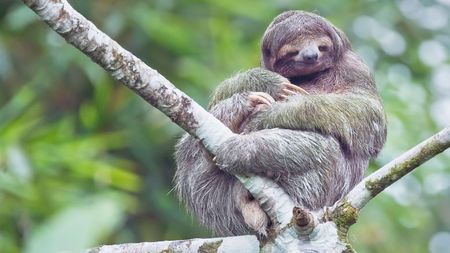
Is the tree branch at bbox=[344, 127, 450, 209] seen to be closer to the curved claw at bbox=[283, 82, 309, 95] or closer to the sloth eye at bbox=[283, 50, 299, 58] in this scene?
the curved claw at bbox=[283, 82, 309, 95]

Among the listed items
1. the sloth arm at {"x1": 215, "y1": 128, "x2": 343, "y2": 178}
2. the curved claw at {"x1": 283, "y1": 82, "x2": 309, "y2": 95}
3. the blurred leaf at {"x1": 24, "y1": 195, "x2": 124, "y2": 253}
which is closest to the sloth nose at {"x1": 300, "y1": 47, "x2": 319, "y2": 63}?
the curved claw at {"x1": 283, "y1": 82, "x2": 309, "y2": 95}

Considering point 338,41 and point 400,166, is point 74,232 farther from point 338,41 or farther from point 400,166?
point 338,41

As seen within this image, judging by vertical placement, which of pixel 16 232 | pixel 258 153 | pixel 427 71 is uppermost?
pixel 427 71

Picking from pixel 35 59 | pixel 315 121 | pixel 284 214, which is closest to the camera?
pixel 284 214

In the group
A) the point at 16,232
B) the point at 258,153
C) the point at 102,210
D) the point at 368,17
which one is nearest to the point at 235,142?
the point at 258,153

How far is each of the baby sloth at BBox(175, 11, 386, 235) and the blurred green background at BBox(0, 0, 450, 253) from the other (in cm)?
364

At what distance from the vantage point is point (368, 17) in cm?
1483

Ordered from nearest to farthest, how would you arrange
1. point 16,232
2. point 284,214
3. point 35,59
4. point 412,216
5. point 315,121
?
point 284,214, point 315,121, point 16,232, point 412,216, point 35,59

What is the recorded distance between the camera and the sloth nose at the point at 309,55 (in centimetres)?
617

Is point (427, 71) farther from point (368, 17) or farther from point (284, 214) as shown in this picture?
point (284, 214)

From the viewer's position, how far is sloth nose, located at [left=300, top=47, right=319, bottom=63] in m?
6.17

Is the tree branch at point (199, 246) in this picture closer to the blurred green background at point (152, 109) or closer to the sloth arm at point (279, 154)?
the sloth arm at point (279, 154)

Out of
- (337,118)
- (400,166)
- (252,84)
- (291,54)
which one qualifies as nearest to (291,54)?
(291,54)

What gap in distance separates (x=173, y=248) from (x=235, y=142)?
2.16 feet
